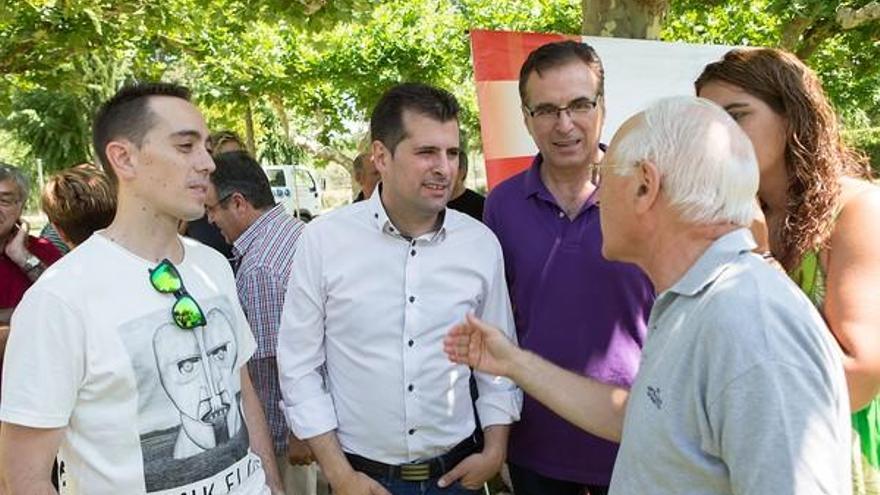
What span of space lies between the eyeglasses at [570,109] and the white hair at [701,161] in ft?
3.68

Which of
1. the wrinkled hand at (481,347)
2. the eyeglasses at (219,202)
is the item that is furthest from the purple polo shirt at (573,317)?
the eyeglasses at (219,202)

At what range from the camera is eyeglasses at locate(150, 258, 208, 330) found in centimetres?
190

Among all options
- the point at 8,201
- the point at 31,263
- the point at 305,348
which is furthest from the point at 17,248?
the point at 305,348

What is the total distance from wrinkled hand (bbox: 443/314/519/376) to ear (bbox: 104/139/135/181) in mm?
978

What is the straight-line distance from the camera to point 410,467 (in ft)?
7.95

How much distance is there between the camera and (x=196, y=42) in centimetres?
882

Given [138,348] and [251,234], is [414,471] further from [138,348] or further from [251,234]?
[251,234]

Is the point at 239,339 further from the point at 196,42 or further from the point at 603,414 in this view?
the point at 196,42

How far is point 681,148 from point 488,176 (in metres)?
3.00

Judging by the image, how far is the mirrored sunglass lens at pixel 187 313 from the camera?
1904 mm

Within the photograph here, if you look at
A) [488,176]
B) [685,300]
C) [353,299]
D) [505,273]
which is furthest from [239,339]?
[488,176]

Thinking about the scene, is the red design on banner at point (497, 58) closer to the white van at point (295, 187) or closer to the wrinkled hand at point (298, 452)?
the wrinkled hand at point (298, 452)

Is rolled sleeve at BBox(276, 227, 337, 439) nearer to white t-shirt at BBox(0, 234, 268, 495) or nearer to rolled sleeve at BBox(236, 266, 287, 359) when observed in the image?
white t-shirt at BBox(0, 234, 268, 495)

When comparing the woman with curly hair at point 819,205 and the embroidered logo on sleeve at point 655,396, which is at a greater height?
the woman with curly hair at point 819,205
